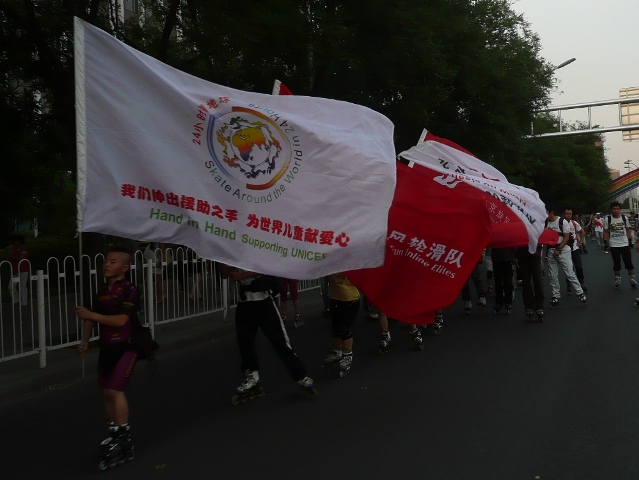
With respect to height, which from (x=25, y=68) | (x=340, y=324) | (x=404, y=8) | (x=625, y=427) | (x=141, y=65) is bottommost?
(x=625, y=427)

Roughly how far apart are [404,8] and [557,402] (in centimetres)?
957

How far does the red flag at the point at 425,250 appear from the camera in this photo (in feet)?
24.6

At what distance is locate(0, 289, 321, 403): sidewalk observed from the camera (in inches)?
332

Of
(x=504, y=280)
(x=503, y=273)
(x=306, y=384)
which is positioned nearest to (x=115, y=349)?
(x=306, y=384)

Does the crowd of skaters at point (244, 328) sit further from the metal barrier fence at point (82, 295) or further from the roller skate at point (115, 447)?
the metal barrier fence at point (82, 295)

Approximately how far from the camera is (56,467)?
5.64m

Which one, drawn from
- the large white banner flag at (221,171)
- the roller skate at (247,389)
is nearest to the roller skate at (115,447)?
the large white banner flag at (221,171)

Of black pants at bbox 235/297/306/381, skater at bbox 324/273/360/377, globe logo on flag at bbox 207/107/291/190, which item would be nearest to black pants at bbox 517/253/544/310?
skater at bbox 324/273/360/377

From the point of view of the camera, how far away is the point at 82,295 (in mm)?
10156

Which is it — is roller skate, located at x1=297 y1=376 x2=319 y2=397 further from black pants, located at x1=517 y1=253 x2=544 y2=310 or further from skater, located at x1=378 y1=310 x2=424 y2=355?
black pants, located at x1=517 y1=253 x2=544 y2=310

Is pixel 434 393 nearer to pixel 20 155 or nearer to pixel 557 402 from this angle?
pixel 557 402

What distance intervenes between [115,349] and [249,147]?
1806 millimetres

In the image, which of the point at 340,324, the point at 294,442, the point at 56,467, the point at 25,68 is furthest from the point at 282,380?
the point at 25,68

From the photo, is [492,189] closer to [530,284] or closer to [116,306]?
[530,284]
